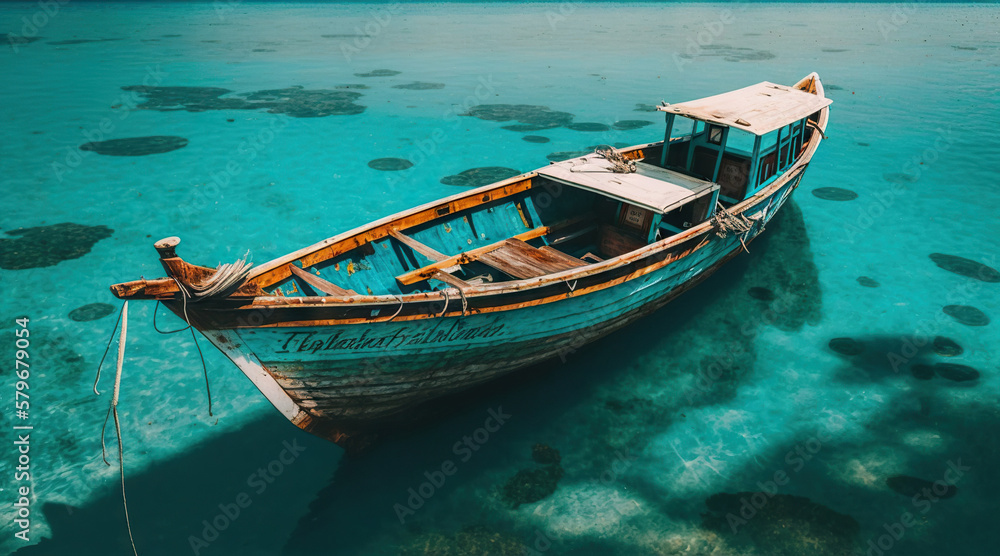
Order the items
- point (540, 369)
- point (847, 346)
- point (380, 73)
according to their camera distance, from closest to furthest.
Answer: point (540, 369) < point (847, 346) < point (380, 73)

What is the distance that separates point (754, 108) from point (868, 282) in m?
4.69

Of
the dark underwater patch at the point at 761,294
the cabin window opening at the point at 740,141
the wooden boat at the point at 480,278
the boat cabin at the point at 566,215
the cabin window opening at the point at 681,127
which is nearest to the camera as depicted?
the wooden boat at the point at 480,278

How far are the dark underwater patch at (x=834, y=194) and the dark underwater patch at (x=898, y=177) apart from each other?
201cm

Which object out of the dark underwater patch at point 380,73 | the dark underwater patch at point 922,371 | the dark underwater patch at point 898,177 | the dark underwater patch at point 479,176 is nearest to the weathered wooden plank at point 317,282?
the dark underwater patch at point 922,371

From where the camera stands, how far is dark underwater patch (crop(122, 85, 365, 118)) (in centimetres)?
2447

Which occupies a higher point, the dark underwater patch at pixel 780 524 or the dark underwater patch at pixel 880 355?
the dark underwater patch at pixel 880 355

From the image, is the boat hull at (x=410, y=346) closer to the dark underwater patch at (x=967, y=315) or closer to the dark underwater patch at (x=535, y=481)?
the dark underwater patch at (x=535, y=481)

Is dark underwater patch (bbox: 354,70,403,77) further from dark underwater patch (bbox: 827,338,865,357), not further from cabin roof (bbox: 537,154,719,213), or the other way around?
dark underwater patch (bbox: 827,338,865,357)

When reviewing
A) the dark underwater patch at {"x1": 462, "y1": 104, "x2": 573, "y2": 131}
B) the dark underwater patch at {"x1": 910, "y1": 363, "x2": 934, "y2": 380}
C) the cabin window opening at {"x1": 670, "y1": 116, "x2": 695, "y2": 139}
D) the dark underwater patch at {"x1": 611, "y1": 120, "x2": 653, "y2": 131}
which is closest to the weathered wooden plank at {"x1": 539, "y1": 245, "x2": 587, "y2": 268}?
the dark underwater patch at {"x1": 910, "y1": 363, "x2": 934, "y2": 380}

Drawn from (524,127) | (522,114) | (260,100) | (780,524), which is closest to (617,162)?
(780,524)

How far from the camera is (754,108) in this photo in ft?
37.1

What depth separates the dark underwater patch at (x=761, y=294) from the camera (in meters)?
11.6

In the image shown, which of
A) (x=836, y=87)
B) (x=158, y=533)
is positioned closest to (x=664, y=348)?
(x=158, y=533)

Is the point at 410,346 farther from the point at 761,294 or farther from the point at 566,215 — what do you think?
the point at 761,294
